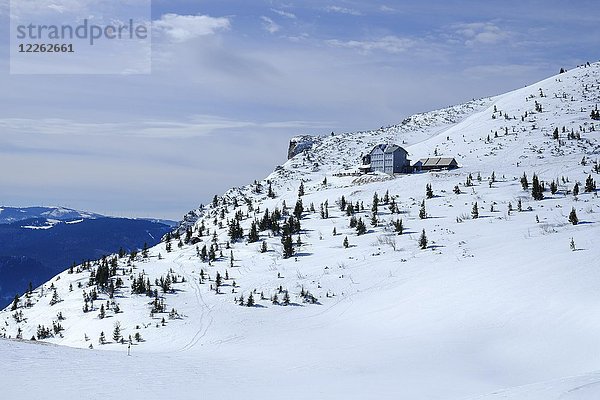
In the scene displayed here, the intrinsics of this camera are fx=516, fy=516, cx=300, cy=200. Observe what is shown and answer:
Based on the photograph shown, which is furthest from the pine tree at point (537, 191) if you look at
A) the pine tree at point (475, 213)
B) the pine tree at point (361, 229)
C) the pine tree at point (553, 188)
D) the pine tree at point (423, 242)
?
the pine tree at point (361, 229)

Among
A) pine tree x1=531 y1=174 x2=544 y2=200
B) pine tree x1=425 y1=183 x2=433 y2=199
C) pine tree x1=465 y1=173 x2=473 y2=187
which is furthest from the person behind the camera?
pine tree x1=465 y1=173 x2=473 y2=187

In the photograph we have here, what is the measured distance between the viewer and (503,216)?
39.4 m

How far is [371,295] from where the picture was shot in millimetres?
28656

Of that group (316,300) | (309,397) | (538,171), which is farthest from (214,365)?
(538,171)

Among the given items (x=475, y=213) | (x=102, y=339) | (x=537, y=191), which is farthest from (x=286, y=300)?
(x=537, y=191)

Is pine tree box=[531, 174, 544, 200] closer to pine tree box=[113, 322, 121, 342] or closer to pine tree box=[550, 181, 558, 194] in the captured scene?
pine tree box=[550, 181, 558, 194]

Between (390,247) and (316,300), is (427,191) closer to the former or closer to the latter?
(390,247)

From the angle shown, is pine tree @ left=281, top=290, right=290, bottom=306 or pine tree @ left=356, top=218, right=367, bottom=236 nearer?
pine tree @ left=281, top=290, right=290, bottom=306

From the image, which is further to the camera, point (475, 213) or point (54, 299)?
point (475, 213)

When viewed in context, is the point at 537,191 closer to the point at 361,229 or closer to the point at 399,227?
the point at 399,227

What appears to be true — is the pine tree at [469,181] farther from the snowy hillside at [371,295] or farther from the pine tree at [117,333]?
the pine tree at [117,333]

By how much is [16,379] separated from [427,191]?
43.5 m

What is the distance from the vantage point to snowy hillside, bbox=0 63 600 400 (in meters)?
15.8

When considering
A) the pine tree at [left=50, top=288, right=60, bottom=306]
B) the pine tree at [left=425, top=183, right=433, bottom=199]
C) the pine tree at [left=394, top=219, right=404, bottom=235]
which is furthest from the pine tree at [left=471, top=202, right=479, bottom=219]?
the pine tree at [left=50, top=288, right=60, bottom=306]
